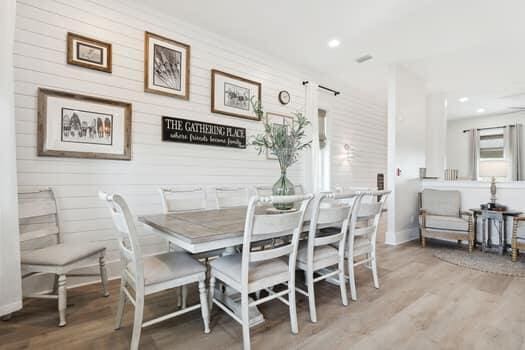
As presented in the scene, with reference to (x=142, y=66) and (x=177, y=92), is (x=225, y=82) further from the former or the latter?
(x=142, y=66)

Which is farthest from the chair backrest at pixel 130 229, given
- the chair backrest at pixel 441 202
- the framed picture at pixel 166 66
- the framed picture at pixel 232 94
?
the chair backrest at pixel 441 202

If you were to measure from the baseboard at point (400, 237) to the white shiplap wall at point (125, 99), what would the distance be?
2.18 metres

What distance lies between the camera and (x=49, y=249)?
2.12 metres

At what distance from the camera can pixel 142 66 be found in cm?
295

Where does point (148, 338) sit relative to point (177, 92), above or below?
below

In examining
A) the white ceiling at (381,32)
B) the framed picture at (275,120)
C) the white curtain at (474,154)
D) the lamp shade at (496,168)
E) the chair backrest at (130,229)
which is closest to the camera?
the chair backrest at (130,229)

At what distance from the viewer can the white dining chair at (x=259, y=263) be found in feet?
5.18

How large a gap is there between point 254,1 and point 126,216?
2.63 m

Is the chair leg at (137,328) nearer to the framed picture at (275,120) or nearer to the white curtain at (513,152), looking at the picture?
the framed picture at (275,120)

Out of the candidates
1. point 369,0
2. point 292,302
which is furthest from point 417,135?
point 292,302

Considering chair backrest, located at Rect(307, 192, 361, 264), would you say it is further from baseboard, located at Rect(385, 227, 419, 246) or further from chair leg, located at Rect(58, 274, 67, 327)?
baseboard, located at Rect(385, 227, 419, 246)

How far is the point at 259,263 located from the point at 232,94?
8.38 feet

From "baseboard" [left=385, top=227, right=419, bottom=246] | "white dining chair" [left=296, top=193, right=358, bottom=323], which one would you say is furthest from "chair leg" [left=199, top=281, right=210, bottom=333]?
"baseboard" [left=385, top=227, right=419, bottom=246]

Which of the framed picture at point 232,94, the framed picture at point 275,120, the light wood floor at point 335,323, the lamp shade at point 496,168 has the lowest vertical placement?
the light wood floor at point 335,323
